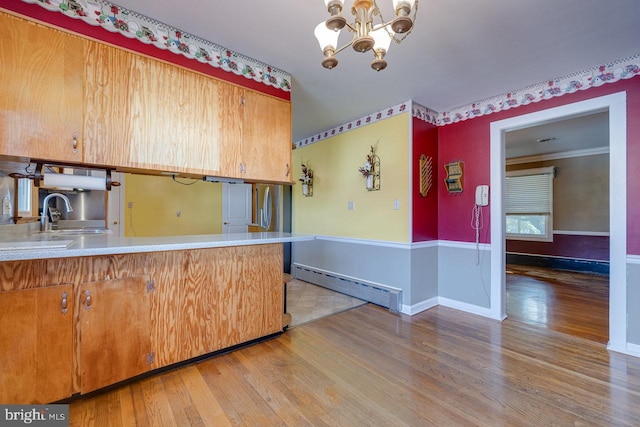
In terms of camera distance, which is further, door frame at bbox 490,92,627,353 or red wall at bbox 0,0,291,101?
door frame at bbox 490,92,627,353

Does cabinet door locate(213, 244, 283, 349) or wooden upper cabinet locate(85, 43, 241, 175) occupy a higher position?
wooden upper cabinet locate(85, 43, 241, 175)

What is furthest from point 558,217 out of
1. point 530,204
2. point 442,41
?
point 442,41

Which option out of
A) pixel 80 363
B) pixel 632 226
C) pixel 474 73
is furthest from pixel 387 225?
pixel 80 363

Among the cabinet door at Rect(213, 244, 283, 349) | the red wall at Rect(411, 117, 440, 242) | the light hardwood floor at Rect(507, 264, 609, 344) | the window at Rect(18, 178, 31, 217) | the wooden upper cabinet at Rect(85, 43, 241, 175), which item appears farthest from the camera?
the red wall at Rect(411, 117, 440, 242)

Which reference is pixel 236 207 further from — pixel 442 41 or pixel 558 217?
pixel 558 217

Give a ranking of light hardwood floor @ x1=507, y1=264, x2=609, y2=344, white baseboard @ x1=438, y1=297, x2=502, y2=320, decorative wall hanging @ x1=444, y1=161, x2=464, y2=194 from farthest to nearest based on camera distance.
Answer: decorative wall hanging @ x1=444, y1=161, x2=464, y2=194, white baseboard @ x1=438, y1=297, x2=502, y2=320, light hardwood floor @ x1=507, y1=264, x2=609, y2=344

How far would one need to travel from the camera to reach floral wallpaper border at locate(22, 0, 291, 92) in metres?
1.74

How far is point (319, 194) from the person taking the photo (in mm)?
4461

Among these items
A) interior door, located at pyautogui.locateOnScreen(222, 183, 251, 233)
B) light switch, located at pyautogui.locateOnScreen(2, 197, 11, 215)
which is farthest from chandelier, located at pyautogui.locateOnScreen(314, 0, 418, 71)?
interior door, located at pyautogui.locateOnScreen(222, 183, 251, 233)

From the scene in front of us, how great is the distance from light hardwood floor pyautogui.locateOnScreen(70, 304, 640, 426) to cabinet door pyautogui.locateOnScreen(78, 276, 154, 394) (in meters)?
0.14

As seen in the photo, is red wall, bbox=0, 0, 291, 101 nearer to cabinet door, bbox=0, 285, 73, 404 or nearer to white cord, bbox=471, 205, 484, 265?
cabinet door, bbox=0, 285, 73, 404

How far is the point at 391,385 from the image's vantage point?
1856 mm

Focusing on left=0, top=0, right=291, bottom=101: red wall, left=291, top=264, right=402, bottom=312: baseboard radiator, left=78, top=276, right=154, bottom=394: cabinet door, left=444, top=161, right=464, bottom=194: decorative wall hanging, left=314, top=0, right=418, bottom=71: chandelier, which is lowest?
left=291, top=264, right=402, bottom=312: baseboard radiator

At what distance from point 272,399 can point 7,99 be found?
7.30 feet
